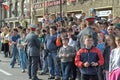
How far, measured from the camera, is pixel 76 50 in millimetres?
11352

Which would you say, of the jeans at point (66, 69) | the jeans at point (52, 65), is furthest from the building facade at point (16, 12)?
the jeans at point (66, 69)

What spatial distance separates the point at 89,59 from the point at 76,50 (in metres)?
2.70

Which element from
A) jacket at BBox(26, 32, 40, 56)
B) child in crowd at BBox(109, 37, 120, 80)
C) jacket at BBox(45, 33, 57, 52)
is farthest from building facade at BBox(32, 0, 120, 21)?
child in crowd at BBox(109, 37, 120, 80)

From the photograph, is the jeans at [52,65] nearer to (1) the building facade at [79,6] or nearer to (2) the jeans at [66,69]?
(2) the jeans at [66,69]

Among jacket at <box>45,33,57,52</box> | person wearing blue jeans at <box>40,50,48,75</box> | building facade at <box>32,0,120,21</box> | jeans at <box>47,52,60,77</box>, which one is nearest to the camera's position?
jacket at <box>45,33,57,52</box>

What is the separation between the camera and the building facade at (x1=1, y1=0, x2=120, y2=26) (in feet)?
85.2

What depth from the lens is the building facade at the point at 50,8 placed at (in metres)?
26.0

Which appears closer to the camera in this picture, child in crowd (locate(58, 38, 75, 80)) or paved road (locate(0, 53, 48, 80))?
child in crowd (locate(58, 38, 75, 80))

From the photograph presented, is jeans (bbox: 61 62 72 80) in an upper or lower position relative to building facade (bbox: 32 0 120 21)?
lower

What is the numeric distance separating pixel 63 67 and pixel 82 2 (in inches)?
697

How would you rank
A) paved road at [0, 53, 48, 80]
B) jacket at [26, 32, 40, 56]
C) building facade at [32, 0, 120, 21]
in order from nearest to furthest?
1. jacket at [26, 32, 40, 56]
2. paved road at [0, 53, 48, 80]
3. building facade at [32, 0, 120, 21]

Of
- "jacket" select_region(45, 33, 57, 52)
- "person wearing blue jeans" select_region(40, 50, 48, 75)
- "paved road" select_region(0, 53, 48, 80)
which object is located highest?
"jacket" select_region(45, 33, 57, 52)

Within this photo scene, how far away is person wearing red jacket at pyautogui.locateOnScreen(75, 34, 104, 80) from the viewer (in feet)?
28.2

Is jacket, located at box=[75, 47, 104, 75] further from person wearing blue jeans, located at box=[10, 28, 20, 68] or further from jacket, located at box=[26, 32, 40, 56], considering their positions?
person wearing blue jeans, located at box=[10, 28, 20, 68]
